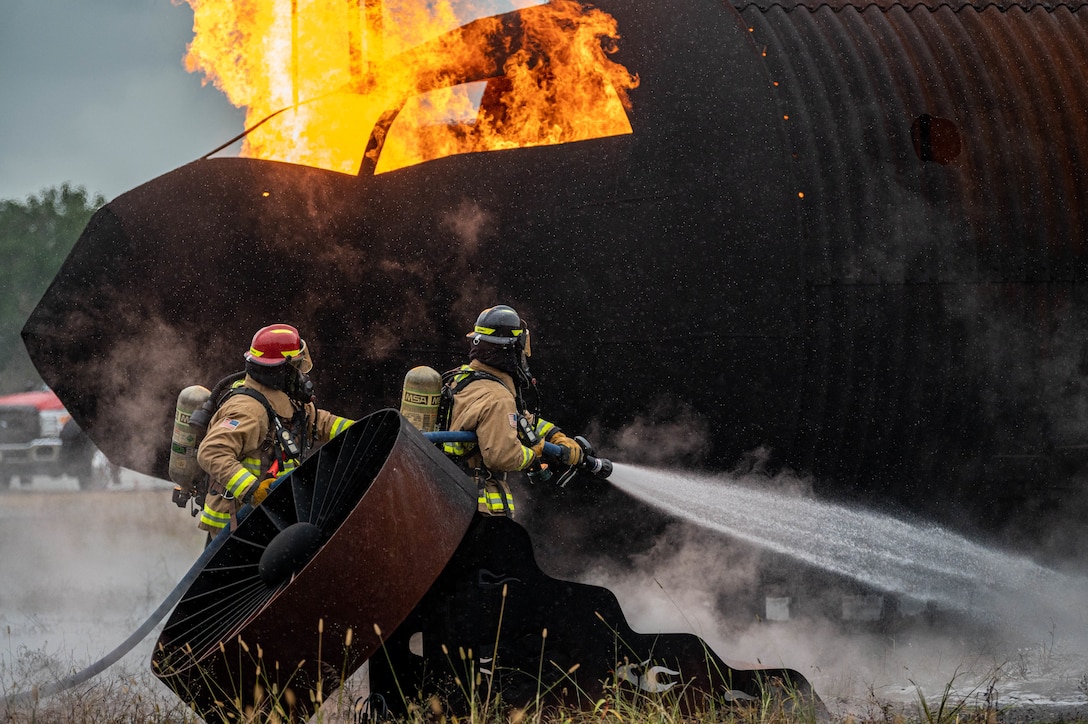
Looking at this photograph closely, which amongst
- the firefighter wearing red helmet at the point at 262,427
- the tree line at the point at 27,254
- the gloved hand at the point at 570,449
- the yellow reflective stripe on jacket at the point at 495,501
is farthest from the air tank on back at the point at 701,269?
the tree line at the point at 27,254

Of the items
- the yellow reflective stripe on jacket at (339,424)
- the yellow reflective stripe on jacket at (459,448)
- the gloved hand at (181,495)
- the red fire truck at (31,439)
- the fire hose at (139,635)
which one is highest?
the yellow reflective stripe on jacket at (339,424)

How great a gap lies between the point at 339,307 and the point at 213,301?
550mm

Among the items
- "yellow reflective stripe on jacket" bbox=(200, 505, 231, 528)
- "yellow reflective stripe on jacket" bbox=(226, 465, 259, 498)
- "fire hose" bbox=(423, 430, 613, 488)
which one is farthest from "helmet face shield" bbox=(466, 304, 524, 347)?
"yellow reflective stripe on jacket" bbox=(200, 505, 231, 528)

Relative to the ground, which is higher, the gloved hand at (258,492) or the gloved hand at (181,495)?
the gloved hand at (258,492)

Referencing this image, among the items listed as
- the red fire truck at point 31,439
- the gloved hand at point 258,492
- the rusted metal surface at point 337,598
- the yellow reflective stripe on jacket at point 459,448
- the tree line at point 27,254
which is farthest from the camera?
the tree line at point 27,254

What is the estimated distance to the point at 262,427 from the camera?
564cm

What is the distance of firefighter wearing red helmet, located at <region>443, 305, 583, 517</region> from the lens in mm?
5055

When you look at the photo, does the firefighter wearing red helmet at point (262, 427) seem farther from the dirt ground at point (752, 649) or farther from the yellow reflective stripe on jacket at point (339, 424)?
the dirt ground at point (752, 649)

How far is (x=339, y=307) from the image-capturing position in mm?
5277

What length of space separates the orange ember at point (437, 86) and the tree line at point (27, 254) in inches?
1001

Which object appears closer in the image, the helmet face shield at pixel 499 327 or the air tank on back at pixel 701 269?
the helmet face shield at pixel 499 327

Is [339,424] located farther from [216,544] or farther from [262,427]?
[216,544]

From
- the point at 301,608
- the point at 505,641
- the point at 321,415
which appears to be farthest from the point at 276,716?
the point at 321,415

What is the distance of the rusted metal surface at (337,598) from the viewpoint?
4070 millimetres
